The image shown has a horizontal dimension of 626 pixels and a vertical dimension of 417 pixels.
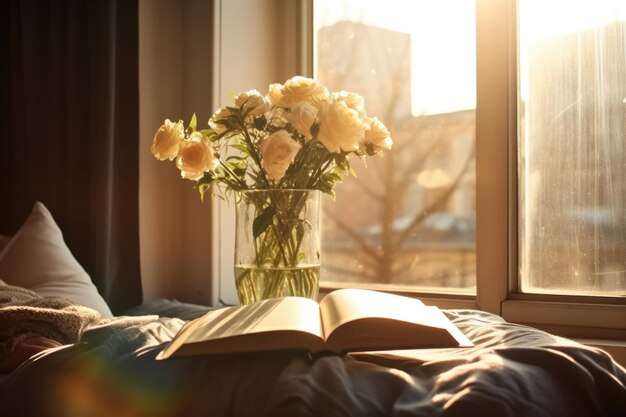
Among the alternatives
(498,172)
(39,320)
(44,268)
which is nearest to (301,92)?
(39,320)

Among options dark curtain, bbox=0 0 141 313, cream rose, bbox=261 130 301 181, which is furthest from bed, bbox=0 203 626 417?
dark curtain, bbox=0 0 141 313

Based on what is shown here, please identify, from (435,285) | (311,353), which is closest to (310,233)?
(311,353)

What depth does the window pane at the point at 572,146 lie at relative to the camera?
1649mm

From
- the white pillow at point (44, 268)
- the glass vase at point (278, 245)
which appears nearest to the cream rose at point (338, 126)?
the glass vase at point (278, 245)

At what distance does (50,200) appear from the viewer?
2.12 metres

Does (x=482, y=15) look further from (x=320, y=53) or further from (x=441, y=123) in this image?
(x=320, y=53)

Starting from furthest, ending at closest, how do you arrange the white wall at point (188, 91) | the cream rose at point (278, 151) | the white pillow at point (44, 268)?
the white wall at point (188, 91), the white pillow at point (44, 268), the cream rose at point (278, 151)

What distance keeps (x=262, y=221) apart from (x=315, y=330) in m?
0.37

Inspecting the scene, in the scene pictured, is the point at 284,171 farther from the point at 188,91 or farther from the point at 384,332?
the point at 188,91

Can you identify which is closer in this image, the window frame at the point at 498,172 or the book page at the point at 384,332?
A: the book page at the point at 384,332

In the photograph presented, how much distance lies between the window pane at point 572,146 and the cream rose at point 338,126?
0.76m

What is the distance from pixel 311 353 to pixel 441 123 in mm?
1205

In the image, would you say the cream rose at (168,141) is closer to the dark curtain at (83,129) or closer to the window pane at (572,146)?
the dark curtain at (83,129)

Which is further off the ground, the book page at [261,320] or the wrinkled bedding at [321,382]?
the book page at [261,320]
